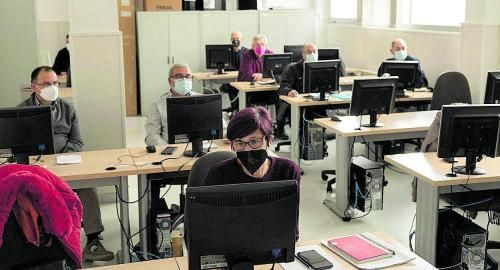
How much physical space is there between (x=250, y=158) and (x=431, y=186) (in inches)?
53.6

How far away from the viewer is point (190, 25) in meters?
10.2

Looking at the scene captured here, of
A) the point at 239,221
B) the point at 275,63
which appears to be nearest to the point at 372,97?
the point at 275,63

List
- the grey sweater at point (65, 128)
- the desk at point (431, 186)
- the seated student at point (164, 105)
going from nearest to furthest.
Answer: the desk at point (431, 186) → the grey sweater at point (65, 128) → the seated student at point (164, 105)

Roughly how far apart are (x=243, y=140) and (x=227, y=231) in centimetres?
88

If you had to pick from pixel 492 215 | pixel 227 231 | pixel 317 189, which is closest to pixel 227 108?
pixel 317 189

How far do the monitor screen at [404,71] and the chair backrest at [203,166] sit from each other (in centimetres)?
373

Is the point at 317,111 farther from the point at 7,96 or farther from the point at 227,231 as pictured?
the point at 227,231

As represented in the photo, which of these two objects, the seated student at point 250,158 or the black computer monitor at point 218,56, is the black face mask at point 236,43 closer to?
the black computer monitor at point 218,56

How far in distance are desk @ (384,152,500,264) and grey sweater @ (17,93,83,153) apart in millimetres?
2475

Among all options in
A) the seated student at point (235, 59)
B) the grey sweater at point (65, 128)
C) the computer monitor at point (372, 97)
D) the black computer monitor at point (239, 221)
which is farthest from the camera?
the seated student at point (235, 59)

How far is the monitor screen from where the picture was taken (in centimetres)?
644

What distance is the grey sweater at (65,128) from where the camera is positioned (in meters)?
4.58

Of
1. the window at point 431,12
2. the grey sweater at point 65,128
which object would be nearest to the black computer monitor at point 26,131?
the grey sweater at point 65,128

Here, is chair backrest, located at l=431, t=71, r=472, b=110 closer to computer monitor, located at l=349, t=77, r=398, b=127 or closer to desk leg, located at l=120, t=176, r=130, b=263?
computer monitor, located at l=349, t=77, r=398, b=127
